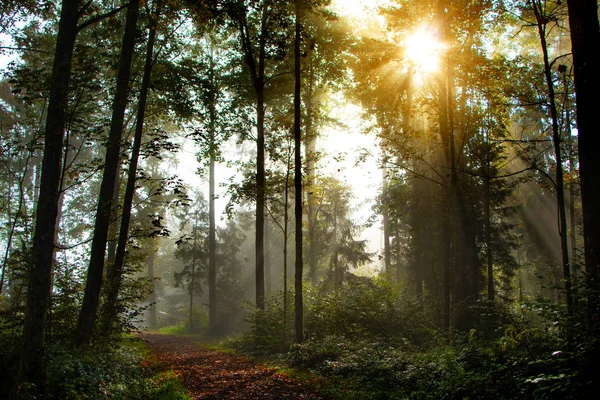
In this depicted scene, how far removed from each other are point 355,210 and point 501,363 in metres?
23.9

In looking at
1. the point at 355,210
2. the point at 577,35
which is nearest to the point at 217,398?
the point at 577,35

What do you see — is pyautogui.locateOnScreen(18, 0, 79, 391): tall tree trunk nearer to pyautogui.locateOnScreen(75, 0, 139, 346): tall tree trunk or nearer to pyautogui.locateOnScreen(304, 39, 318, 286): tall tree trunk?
pyautogui.locateOnScreen(75, 0, 139, 346): tall tree trunk

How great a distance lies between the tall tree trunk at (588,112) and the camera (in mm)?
6785

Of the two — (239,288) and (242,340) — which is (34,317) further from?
(239,288)

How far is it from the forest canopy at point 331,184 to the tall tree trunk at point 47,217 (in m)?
0.03

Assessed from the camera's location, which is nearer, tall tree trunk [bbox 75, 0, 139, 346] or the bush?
the bush

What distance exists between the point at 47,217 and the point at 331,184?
55.2 feet

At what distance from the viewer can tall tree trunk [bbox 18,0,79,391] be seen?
7.00m

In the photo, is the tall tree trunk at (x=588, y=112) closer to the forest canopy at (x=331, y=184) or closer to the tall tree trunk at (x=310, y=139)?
the forest canopy at (x=331, y=184)

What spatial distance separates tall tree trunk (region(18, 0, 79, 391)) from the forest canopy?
0.03 m

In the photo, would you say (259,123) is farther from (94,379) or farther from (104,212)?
(94,379)

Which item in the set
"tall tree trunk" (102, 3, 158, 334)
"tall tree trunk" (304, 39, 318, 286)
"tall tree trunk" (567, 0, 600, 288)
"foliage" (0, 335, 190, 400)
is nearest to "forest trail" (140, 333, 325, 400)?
"foliage" (0, 335, 190, 400)

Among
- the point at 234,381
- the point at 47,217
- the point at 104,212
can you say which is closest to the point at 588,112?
the point at 234,381

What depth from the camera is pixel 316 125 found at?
22297 millimetres
